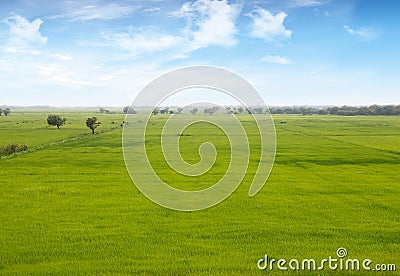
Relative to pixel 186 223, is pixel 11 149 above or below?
above

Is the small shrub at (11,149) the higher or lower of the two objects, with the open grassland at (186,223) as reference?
higher

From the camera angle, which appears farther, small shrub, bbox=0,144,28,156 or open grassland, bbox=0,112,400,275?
small shrub, bbox=0,144,28,156

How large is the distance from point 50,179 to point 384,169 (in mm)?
17616

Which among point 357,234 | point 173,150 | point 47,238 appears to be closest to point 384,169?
point 357,234

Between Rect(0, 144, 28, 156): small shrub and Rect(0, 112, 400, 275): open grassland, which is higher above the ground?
Rect(0, 144, 28, 156): small shrub

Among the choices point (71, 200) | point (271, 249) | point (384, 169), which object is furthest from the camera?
point (384, 169)

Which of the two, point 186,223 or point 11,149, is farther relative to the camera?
point 11,149

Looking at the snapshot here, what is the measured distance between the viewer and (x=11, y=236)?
418 inches

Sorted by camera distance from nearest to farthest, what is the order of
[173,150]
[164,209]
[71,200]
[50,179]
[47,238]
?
[47,238] → [164,209] → [71,200] → [50,179] → [173,150]

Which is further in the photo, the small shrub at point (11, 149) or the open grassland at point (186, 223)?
the small shrub at point (11, 149)

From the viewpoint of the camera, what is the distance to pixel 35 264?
886cm

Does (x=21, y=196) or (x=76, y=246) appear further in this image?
(x=21, y=196)

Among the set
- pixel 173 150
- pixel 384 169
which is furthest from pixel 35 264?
pixel 173 150

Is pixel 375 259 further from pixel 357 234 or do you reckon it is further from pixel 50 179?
pixel 50 179
